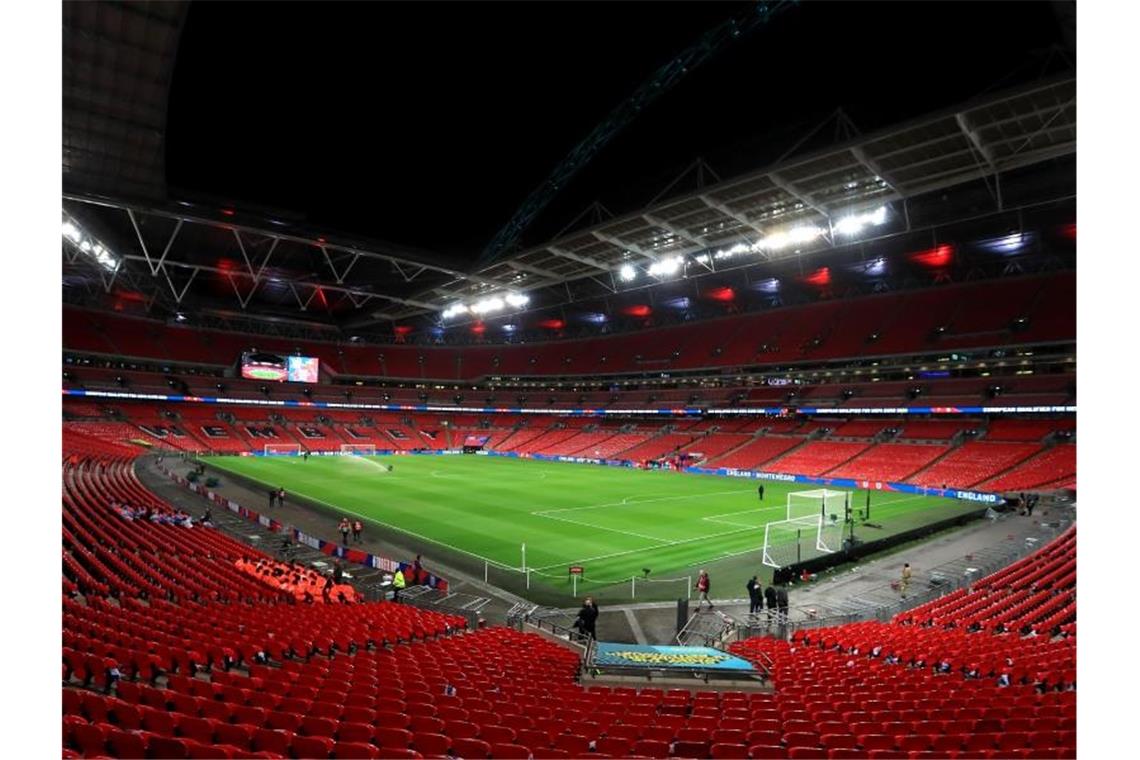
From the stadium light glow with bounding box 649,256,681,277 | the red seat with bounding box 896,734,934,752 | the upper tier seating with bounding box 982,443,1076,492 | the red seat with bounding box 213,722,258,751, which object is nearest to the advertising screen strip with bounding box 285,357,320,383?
the stadium light glow with bounding box 649,256,681,277

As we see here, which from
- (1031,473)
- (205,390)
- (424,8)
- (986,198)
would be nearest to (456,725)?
(424,8)

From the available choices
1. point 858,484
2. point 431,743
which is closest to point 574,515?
point 858,484

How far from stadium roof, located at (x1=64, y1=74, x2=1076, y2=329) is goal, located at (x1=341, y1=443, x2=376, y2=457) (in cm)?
1612

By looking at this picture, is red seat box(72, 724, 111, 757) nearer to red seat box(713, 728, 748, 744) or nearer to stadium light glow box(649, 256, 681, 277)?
red seat box(713, 728, 748, 744)

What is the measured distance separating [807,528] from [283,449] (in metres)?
Result: 53.1

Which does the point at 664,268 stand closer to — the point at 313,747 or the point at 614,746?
the point at 614,746

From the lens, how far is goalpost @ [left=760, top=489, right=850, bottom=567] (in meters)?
22.6

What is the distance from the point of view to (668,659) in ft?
36.1

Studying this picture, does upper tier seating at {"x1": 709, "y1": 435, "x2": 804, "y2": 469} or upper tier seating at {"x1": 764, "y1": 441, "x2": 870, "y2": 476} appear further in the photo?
upper tier seating at {"x1": 709, "y1": 435, "x2": 804, "y2": 469}

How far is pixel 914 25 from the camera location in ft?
97.1

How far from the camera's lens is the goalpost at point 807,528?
2261 cm

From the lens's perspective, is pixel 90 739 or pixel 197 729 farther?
pixel 197 729

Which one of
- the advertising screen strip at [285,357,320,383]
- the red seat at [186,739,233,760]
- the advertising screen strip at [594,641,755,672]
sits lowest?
the advertising screen strip at [594,641,755,672]

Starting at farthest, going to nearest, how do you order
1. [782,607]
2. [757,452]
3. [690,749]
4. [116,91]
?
[757,452], [116,91], [782,607], [690,749]
